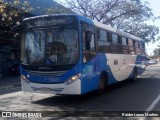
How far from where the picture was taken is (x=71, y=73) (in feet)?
32.8

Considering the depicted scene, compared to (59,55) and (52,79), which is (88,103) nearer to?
(52,79)

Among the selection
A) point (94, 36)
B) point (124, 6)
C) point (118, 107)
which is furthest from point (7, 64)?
point (118, 107)

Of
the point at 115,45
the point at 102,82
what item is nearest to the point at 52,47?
the point at 102,82

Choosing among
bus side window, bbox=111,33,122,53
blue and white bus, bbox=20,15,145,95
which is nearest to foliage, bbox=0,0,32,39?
blue and white bus, bbox=20,15,145,95

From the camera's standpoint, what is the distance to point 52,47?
10195 mm

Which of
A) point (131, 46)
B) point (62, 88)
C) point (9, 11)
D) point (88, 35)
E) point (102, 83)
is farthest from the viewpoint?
point (131, 46)

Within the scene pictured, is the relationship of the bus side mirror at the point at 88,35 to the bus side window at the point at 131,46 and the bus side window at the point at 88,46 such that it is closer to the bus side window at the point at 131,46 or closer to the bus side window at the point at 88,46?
the bus side window at the point at 88,46

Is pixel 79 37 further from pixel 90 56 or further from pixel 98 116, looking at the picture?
pixel 98 116

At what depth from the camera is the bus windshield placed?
33.1ft

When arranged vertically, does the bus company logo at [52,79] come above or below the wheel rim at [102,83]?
above

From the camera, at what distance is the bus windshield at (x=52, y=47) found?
397 inches

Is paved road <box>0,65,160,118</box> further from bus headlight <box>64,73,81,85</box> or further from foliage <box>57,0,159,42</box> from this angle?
foliage <box>57,0,159,42</box>

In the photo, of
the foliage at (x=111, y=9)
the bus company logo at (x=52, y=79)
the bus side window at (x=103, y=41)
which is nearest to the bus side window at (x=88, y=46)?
the bus side window at (x=103, y=41)

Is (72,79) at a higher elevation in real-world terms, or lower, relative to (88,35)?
lower
